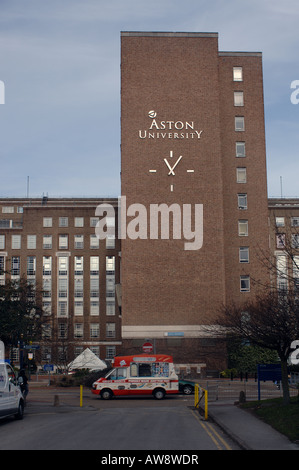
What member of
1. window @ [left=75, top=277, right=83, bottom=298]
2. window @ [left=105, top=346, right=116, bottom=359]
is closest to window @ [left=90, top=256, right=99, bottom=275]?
window @ [left=75, top=277, right=83, bottom=298]

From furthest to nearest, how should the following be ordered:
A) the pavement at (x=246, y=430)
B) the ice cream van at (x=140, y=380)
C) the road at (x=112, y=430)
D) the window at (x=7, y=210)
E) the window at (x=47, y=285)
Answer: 1. the window at (x=7, y=210)
2. the window at (x=47, y=285)
3. the ice cream van at (x=140, y=380)
4. the pavement at (x=246, y=430)
5. the road at (x=112, y=430)

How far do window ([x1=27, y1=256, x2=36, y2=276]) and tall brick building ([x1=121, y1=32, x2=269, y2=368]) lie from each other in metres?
34.5

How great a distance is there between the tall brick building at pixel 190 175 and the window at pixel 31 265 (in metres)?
34.5

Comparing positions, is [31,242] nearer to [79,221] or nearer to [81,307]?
[79,221]

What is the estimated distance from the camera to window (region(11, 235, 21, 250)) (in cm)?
9000

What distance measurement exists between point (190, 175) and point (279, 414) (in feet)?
130

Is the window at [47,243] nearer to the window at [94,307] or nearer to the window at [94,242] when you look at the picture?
the window at [94,242]

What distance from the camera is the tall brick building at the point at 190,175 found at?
58.1 metres

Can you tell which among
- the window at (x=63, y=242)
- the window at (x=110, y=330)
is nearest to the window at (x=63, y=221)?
the window at (x=63, y=242)

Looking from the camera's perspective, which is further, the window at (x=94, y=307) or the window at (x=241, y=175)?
the window at (x=94, y=307)

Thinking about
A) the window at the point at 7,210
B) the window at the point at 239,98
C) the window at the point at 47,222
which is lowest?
the window at the point at 47,222

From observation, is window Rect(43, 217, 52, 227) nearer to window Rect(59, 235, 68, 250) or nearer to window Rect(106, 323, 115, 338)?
window Rect(59, 235, 68, 250)

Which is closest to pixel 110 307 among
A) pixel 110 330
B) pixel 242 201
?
pixel 110 330

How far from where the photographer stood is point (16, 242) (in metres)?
90.2
